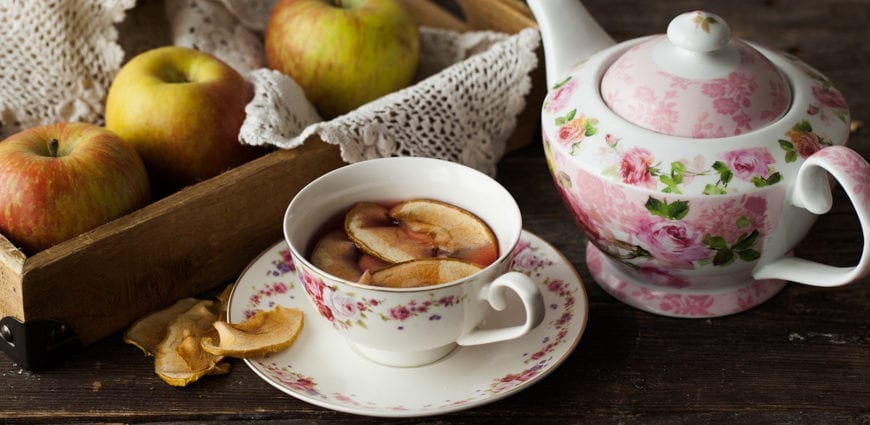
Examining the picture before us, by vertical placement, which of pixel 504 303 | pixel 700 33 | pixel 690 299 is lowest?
pixel 690 299

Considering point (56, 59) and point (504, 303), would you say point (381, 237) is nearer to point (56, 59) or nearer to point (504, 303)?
point (504, 303)

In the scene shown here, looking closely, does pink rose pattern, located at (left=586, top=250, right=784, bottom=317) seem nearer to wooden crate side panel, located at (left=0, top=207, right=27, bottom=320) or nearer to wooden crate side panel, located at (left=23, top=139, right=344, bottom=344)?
wooden crate side panel, located at (left=23, top=139, right=344, bottom=344)

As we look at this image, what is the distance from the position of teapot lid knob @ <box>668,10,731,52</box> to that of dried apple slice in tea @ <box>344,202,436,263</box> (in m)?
0.23

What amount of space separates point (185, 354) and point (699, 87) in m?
0.42

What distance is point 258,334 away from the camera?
26.8 inches

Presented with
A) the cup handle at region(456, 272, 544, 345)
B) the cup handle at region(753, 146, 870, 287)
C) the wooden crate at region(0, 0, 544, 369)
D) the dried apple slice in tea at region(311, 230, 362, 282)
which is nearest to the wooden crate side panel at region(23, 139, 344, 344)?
the wooden crate at region(0, 0, 544, 369)

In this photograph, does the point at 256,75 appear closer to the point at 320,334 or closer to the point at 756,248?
the point at 320,334

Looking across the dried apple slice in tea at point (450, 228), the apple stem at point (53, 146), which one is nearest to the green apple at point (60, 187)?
the apple stem at point (53, 146)

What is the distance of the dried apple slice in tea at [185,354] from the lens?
26.6 inches

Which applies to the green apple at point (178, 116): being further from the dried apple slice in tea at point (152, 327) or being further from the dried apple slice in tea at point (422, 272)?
the dried apple slice in tea at point (422, 272)

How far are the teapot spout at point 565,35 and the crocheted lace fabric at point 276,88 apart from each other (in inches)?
5.0

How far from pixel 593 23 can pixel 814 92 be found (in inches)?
7.7

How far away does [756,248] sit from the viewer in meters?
0.69

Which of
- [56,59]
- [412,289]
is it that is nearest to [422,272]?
[412,289]
